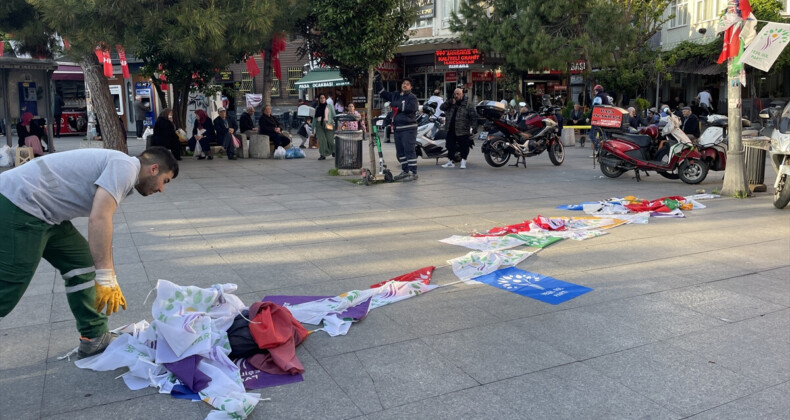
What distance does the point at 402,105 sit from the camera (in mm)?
12617

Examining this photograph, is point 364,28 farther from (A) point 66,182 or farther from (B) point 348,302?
(A) point 66,182

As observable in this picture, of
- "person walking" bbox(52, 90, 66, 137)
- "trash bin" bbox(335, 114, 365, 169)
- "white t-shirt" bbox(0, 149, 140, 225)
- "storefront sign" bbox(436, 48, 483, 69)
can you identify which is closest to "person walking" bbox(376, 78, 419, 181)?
"trash bin" bbox(335, 114, 365, 169)

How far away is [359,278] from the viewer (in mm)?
6156

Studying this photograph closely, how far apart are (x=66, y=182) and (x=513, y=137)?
1212cm

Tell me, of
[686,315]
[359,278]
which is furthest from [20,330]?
[686,315]

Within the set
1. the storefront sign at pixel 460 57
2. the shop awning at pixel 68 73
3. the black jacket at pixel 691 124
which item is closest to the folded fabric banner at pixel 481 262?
the black jacket at pixel 691 124

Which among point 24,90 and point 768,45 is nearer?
point 768,45

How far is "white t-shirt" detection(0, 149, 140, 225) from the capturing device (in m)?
3.69

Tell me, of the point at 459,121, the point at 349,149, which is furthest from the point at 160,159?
the point at 459,121

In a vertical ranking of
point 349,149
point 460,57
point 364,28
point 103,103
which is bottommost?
point 349,149

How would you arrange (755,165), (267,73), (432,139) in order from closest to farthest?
(755,165)
(432,139)
(267,73)

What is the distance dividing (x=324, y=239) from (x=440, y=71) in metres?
25.1

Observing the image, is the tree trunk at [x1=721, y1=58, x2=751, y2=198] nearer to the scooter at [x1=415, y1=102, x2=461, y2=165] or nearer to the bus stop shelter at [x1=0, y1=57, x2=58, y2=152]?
the scooter at [x1=415, y1=102, x2=461, y2=165]

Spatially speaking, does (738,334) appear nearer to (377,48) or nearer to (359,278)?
(359,278)
